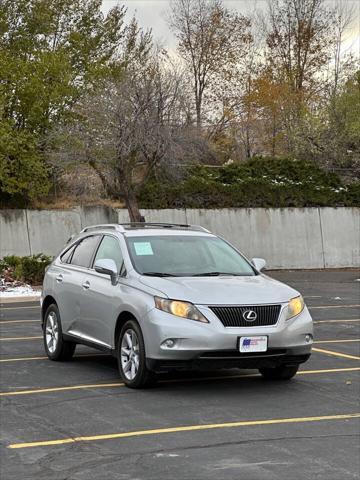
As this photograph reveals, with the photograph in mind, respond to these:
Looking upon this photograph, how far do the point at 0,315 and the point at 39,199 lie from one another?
15418mm

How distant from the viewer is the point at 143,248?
945cm

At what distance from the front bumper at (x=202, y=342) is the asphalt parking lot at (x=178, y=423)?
38 centimetres

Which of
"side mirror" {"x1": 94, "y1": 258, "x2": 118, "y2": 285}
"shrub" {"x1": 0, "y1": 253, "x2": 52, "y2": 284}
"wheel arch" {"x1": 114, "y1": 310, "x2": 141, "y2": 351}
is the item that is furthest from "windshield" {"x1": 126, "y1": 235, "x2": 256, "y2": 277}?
"shrub" {"x1": 0, "y1": 253, "x2": 52, "y2": 284}

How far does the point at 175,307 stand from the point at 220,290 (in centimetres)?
55

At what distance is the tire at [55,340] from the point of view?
34.3 feet

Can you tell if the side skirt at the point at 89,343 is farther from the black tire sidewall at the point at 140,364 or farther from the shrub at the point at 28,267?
the shrub at the point at 28,267

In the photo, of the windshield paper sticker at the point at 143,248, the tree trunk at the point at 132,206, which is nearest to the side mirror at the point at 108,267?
the windshield paper sticker at the point at 143,248

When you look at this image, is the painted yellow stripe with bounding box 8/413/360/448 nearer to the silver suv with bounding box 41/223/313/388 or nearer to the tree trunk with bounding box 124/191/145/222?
the silver suv with bounding box 41/223/313/388

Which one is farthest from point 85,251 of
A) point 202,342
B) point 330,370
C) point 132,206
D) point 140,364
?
point 132,206

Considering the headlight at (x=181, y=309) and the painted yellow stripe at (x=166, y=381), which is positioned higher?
the headlight at (x=181, y=309)

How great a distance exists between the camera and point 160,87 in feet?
92.6

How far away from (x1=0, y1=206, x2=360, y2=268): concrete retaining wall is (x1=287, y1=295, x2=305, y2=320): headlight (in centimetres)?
2303

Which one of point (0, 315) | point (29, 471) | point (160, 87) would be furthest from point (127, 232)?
point (160, 87)

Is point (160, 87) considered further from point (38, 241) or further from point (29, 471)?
point (29, 471)
